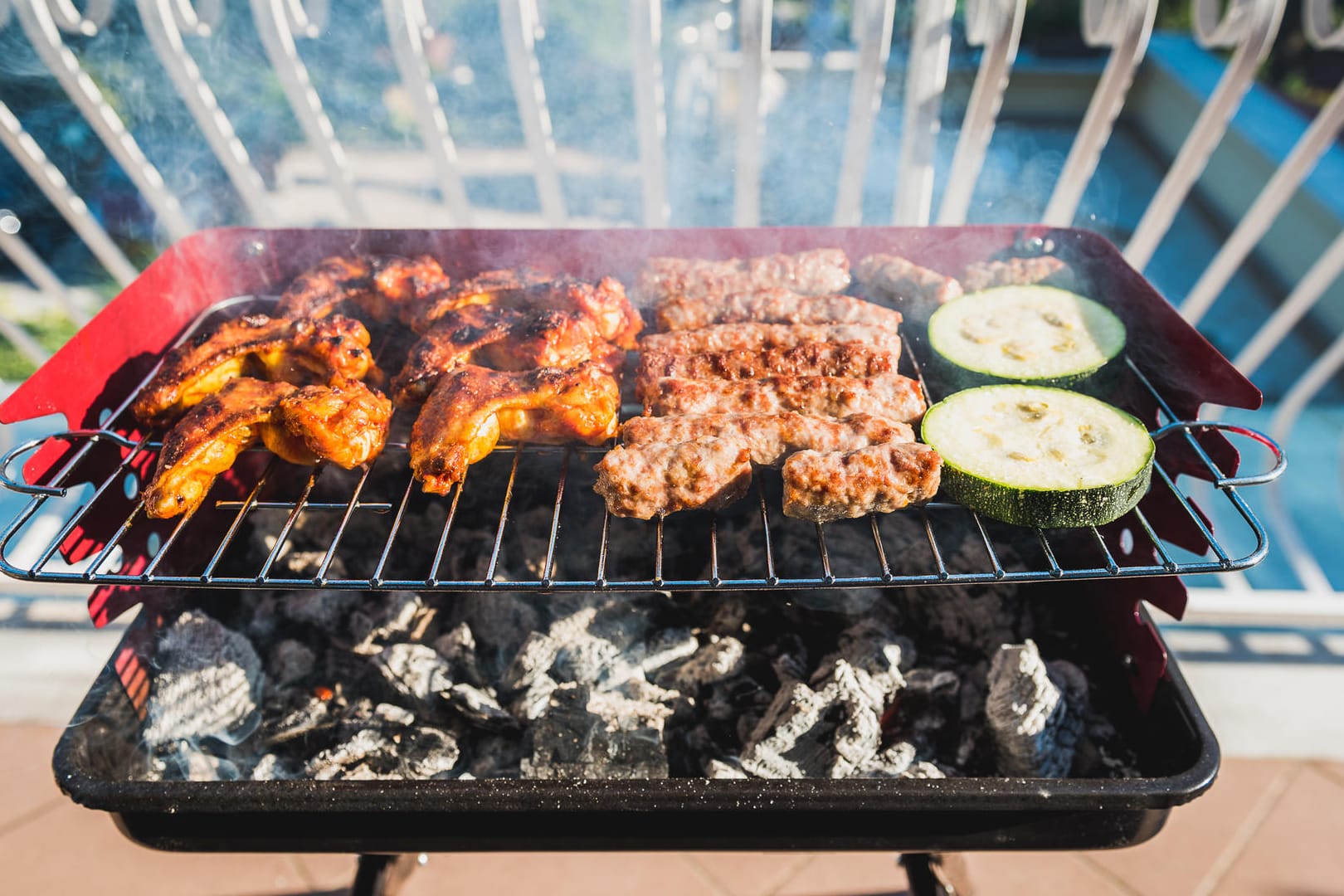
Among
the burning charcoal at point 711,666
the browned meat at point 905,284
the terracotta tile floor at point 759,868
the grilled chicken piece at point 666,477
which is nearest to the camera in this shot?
the grilled chicken piece at point 666,477

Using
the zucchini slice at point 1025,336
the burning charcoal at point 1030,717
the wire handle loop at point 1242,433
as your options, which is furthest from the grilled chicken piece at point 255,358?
the wire handle loop at point 1242,433

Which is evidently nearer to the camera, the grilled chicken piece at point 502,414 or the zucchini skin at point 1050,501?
the zucchini skin at point 1050,501

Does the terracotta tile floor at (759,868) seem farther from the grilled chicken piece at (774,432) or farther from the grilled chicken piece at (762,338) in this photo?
the grilled chicken piece at (762,338)

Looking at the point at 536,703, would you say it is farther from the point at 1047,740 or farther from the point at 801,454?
the point at 1047,740

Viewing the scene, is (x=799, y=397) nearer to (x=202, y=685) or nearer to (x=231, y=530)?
(x=231, y=530)

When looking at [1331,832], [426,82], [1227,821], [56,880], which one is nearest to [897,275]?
[426,82]

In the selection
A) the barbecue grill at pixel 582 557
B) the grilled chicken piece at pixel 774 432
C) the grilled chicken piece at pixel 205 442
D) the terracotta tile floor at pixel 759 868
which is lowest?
the terracotta tile floor at pixel 759 868

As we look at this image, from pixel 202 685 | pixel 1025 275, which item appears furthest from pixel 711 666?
pixel 1025 275
